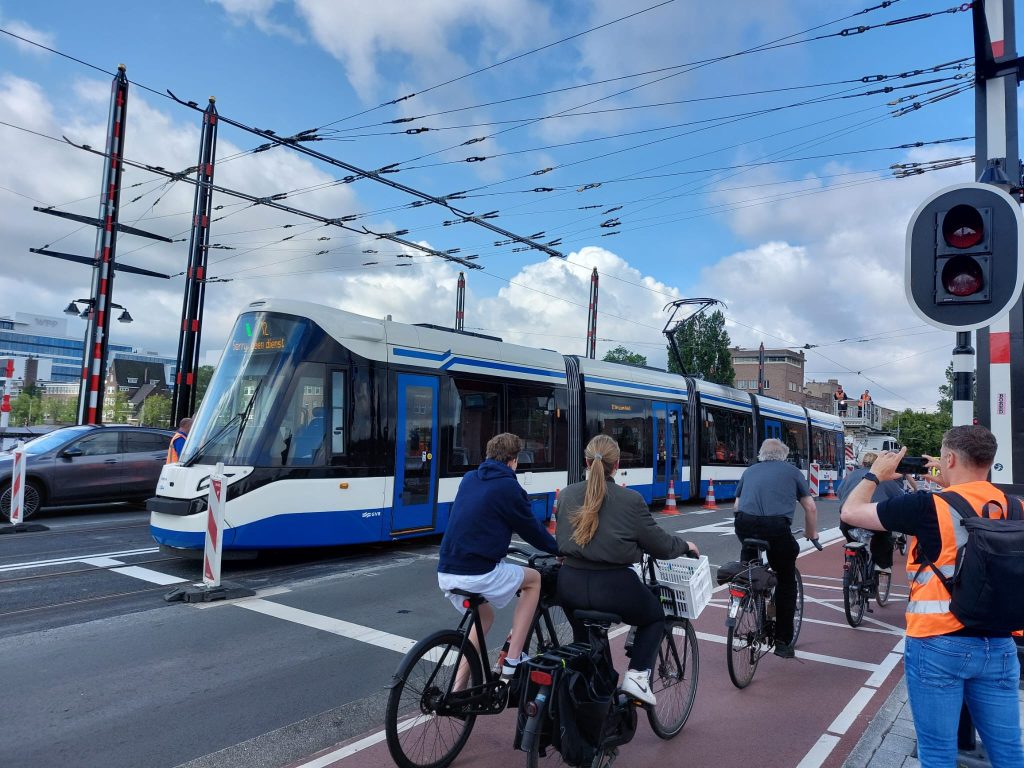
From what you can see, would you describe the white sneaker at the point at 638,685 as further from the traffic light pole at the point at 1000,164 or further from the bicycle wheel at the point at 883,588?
the bicycle wheel at the point at 883,588

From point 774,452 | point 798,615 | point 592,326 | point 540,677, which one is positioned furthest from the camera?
point 592,326

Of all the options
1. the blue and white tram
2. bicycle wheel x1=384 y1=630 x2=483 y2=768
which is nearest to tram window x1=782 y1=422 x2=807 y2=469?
the blue and white tram

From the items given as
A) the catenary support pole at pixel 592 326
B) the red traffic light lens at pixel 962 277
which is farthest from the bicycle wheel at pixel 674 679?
the catenary support pole at pixel 592 326

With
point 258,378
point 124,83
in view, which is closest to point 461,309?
point 124,83

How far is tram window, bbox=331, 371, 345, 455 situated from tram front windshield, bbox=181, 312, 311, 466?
59 centimetres

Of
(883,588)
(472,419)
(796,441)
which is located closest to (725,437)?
(796,441)

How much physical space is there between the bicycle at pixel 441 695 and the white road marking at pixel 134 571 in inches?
217

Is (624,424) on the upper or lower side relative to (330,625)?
upper

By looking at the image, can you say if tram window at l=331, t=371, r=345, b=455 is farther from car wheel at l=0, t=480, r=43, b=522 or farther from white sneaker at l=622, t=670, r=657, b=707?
car wheel at l=0, t=480, r=43, b=522

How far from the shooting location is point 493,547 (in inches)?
158

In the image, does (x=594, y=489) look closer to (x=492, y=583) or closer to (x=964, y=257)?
(x=492, y=583)

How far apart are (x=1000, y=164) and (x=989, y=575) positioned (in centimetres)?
345

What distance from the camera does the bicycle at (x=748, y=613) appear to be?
511 centimetres

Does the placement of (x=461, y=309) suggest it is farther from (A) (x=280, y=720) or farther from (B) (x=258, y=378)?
(A) (x=280, y=720)
